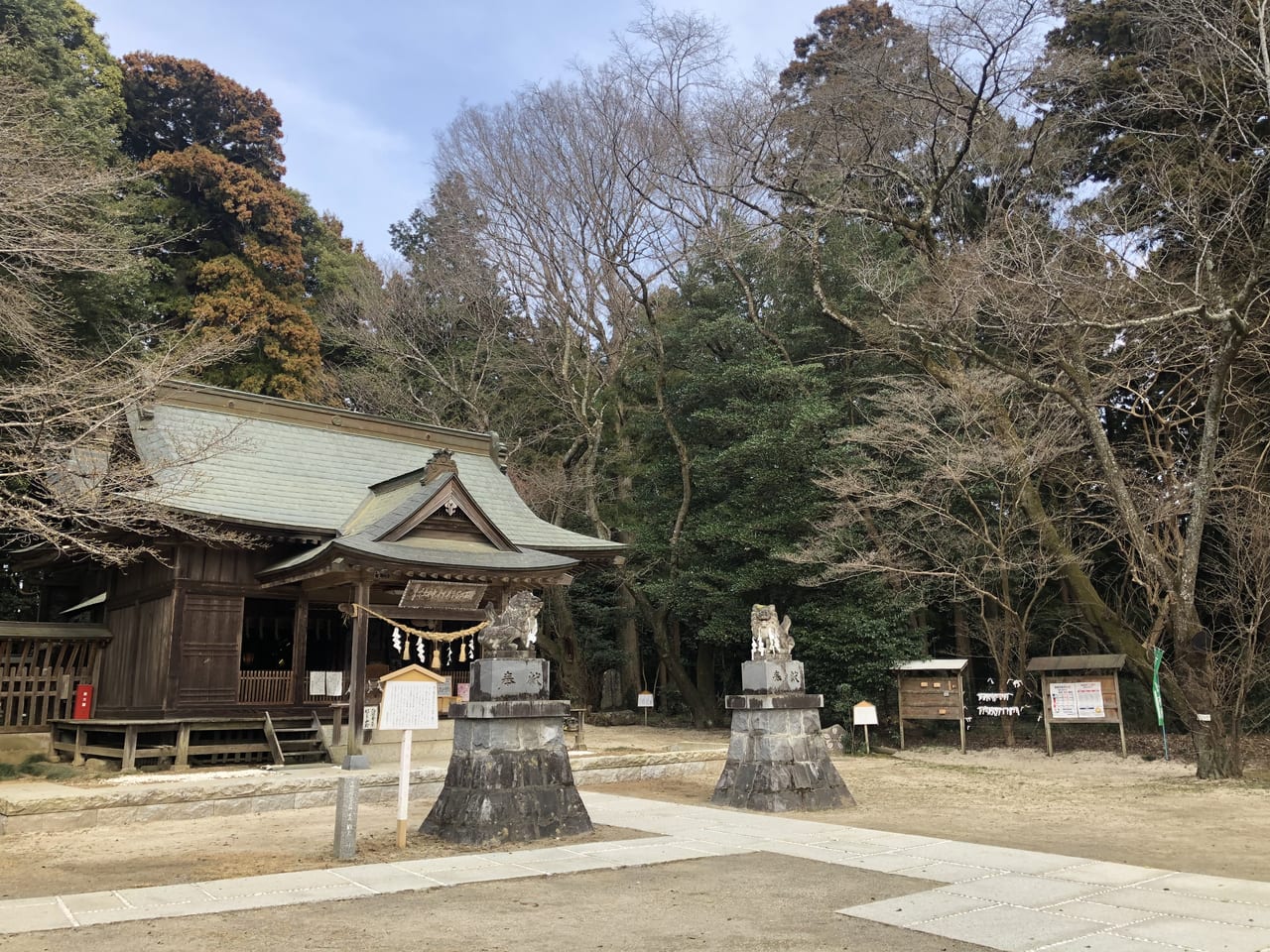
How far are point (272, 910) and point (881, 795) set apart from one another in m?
8.85

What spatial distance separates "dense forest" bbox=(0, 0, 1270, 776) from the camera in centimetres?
1456

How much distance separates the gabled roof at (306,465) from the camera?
47.9 ft

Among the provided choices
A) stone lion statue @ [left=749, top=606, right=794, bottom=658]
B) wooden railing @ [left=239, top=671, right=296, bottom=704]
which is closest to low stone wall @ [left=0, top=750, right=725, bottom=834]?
wooden railing @ [left=239, top=671, right=296, bottom=704]

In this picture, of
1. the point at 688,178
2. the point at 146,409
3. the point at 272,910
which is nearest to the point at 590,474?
the point at 688,178

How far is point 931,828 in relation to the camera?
9.51 metres

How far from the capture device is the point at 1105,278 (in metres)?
15.9

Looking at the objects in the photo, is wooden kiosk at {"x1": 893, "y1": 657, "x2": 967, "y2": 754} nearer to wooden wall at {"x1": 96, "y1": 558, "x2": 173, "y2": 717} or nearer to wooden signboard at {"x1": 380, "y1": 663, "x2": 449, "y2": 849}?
wooden signboard at {"x1": 380, "y1": 663, "x2": 449, "y2": 849}

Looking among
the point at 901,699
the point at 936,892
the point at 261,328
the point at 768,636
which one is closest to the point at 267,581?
the point at 768,636

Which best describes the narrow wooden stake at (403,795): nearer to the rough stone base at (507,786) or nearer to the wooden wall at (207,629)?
the rough stone base at (507,786)

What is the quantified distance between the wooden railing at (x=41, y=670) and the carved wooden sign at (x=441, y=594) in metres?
5.30

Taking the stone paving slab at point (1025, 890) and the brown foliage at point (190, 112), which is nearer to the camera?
the stone paving slab at point (1025, 890)

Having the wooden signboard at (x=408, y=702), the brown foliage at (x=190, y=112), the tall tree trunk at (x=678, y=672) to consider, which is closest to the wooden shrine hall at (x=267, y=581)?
the wooden signboard at (x=408, y=702)

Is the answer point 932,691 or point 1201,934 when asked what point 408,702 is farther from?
point 932,691

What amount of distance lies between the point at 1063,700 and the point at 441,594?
11003 millimetres
